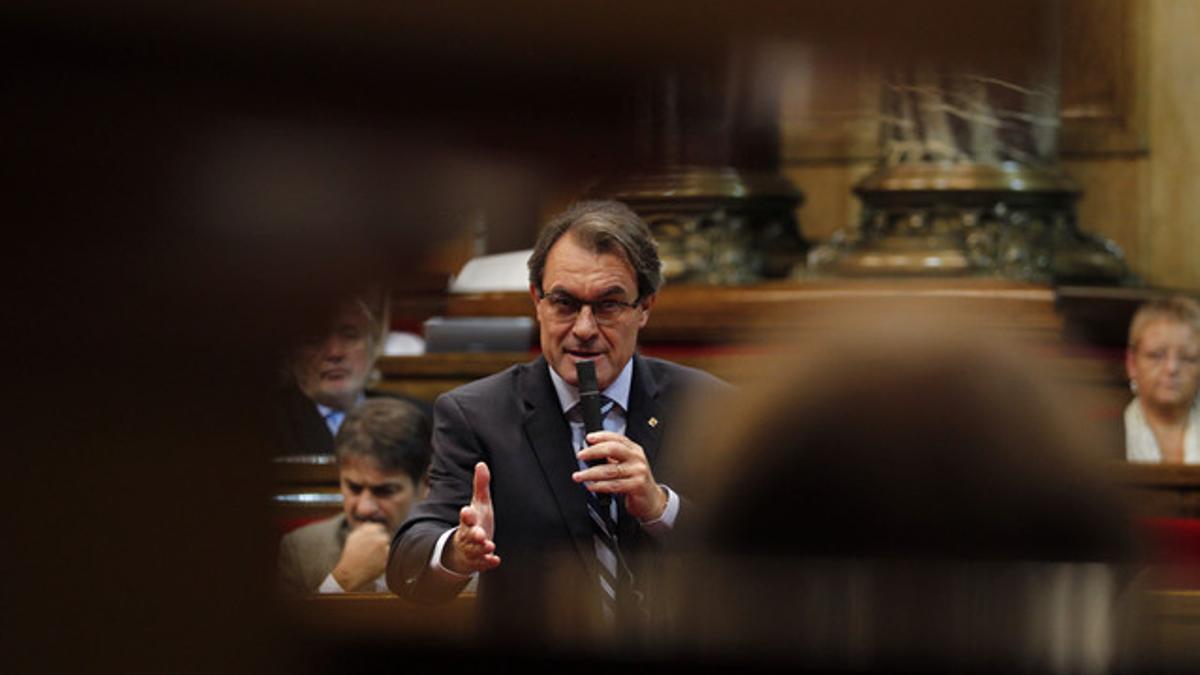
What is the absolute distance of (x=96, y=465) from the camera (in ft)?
1.19

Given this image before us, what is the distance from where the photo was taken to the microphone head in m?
0.61

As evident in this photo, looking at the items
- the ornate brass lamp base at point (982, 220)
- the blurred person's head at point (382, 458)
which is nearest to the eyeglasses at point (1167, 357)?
the ornate brass lamp base at point (982, 220)

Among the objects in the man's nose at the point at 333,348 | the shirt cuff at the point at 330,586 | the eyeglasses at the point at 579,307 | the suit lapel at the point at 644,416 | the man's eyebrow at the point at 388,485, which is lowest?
the man's eyebrow at the point at 388,485

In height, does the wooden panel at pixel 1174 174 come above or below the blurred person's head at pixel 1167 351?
above

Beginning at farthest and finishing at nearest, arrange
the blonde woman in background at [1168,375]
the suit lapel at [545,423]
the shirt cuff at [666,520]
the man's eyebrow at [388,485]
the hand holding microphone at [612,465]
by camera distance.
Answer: the man's eyebrow at [388,485], the blonde woman in background at [1168,375], the suit lapel at [545,423], the hand holding microphone at [612,465], the shirt cuff at [666,520]

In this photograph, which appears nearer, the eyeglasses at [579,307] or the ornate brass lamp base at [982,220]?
the eyeglasses at [579,307]

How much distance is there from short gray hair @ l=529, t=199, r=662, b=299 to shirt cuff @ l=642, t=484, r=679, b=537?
0.07 metres

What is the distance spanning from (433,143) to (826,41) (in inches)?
3.2

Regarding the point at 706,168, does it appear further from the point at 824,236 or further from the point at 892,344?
the point at 824,236

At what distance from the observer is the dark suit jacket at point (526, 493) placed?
374 millimetres

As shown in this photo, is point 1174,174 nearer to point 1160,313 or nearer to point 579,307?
point 1160,313

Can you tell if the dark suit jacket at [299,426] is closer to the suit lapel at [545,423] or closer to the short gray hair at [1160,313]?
the suit lapel at [545,423]

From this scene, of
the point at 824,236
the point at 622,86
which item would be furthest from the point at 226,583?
the point at 824,236

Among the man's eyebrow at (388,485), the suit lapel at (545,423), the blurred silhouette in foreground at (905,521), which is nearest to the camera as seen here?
the blurred silhouette in foreground at (905,521)
